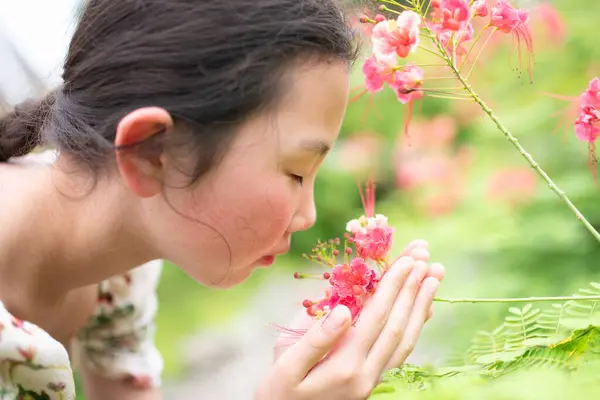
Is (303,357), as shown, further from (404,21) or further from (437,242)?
(437,242)

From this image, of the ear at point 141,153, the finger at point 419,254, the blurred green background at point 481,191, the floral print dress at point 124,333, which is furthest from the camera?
the blurred green background at point 481,191

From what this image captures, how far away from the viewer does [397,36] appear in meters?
0.99

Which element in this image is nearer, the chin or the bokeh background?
the chin

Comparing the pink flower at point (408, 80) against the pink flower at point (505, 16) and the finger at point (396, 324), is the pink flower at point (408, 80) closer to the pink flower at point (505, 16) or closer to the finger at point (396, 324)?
the pink flower at point (505, 16)

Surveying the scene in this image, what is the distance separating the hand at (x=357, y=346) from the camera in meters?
1.01

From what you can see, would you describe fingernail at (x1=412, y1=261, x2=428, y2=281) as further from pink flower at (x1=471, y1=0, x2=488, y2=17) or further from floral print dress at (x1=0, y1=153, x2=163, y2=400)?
floral print dress at (x1=0, y1=153, x2=163, y2=400)

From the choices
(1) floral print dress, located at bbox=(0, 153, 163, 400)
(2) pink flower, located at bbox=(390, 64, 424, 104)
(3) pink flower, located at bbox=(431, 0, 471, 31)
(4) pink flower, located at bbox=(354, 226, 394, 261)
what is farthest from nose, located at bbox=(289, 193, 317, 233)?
(1) floral print dress, located at bbox=(0, 153, 163, 400)

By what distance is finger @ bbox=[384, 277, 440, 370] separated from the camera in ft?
3.50

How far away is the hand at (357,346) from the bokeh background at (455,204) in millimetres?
367

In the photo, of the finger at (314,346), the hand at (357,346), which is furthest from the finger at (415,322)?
the finger at (314,346)

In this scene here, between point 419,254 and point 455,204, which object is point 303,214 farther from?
point 455,204

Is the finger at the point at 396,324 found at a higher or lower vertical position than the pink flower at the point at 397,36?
lower

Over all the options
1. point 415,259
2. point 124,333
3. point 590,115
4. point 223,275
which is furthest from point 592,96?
point 124,333

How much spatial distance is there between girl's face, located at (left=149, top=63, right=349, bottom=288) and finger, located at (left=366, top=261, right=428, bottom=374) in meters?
0.17
